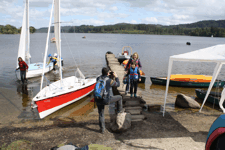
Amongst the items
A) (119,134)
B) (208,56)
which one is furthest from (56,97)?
(208,56)

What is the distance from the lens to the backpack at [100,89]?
5402mm

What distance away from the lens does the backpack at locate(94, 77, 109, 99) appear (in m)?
5.40

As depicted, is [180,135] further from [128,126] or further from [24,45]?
[24,45]

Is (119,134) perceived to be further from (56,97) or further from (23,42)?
(23,42)

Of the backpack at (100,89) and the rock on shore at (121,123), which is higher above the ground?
the backpack at (100,89)

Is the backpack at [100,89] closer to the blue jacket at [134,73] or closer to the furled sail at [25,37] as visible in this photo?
the blue jacket at [134,73]

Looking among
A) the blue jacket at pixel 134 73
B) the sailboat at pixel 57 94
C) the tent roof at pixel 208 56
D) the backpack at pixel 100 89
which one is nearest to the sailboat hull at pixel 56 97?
the sailboat at pixel 57 94

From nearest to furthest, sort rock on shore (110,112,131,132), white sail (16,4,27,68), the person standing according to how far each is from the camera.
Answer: rock on shore (110,112,131,132) < the person standing < white sail (16,4,27,68)

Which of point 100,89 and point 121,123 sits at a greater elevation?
point 100,89

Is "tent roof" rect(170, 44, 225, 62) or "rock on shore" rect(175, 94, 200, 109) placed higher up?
"tent roof" rect(170, 44, 225, 62)

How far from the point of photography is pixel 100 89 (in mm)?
5426

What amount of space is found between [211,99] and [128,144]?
7.53 metres

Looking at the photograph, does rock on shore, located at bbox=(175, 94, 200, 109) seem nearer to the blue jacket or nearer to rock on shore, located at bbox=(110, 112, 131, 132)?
the blue jacket

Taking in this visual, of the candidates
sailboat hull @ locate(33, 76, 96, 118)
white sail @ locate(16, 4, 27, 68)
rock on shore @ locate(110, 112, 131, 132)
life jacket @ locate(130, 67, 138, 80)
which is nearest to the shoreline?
rock on shore @ locate(110, 112, 131, 132)
